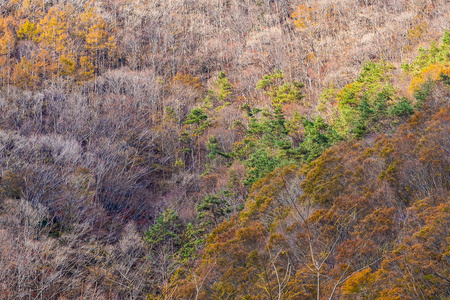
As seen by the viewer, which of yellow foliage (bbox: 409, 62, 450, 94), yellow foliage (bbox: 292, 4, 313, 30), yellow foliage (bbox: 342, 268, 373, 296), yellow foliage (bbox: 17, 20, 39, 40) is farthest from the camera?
yellow foliage (bbox: 292, 4, 313, 30)

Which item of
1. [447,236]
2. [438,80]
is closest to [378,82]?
[438,80]

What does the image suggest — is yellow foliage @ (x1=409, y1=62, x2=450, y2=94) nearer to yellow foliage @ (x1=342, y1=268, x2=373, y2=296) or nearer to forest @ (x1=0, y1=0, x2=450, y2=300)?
forest @ (x1=0, y1=0, x2=450, y2=300)

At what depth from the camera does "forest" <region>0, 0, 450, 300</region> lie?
31.5ft

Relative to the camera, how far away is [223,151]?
30859mm

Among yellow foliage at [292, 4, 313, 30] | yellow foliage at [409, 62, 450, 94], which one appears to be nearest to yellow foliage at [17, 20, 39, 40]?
yellow foliage at [292, 4, 313, 30]

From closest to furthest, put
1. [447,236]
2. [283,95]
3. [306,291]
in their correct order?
1. [447,236]
2. [306,291]
3. [283,95]

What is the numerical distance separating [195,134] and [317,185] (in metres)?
20.0

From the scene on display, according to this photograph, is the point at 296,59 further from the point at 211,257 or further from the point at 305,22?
the point at 211,257


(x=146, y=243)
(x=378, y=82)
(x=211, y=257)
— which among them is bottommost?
(x=146, y=243)

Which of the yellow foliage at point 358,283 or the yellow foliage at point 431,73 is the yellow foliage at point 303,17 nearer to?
the yellow foliage at point 431,73

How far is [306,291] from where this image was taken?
8.90 meters

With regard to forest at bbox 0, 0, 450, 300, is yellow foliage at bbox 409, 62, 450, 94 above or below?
above

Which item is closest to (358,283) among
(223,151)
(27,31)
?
(223,151)

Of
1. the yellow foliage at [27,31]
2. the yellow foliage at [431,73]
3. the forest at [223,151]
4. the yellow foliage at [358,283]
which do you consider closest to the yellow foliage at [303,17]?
the forest at [223,151]
